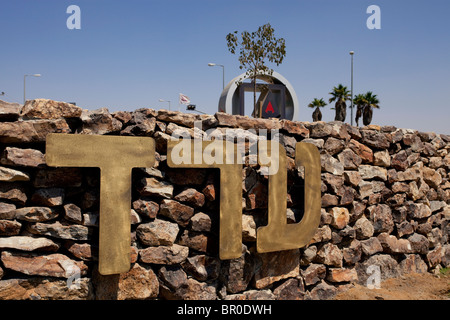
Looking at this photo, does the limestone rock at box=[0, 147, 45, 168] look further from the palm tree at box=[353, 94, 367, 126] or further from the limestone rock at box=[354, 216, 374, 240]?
the palm tree at box=[353, 94, 367, 126]

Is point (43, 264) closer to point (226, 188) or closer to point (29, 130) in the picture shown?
point (29, 130)

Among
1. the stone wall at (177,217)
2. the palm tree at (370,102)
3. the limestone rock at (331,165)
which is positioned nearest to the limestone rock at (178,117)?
the stone wall at (177,217)

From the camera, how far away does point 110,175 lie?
383 cm

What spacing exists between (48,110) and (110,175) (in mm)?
908

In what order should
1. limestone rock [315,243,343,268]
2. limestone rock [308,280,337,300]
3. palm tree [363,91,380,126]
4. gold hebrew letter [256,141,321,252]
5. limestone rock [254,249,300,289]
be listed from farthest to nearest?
1. palm tree [363,91,380,126]
2. limestone rock [315,243,343,268]
3. limestone rock [308,280,337,300]
4. limestone rock [254,249,300,289]
5. gold hebrew letter [256,141,321,252]

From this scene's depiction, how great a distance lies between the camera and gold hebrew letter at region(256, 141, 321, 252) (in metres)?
4.66

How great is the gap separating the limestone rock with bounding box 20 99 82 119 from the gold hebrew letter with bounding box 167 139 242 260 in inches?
44.6

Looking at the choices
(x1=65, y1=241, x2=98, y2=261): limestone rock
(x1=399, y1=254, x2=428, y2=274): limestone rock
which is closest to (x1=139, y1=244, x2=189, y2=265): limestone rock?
(x1=65, y1=241, x2=98, y2=261): limestone rock

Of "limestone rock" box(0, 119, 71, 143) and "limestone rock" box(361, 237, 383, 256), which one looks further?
"limestone rock" box(361, 237, 383, 256)

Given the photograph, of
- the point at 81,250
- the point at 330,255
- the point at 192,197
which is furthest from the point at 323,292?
the point at 81,250

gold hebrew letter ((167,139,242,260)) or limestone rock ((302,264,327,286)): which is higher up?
gold hebrew letter ((167,139,242,260))

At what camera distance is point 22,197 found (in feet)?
12.3

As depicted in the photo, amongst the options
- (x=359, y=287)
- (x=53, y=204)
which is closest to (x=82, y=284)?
(x=53, y=204)
